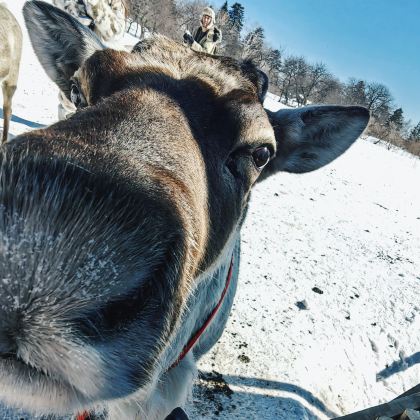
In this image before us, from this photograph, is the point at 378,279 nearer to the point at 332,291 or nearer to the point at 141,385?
the point at 332,291

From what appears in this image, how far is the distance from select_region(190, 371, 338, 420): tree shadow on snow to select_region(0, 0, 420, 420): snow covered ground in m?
0.01

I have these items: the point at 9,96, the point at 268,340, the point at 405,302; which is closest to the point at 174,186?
the point at 268,340

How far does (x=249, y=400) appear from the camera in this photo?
4.28 metres

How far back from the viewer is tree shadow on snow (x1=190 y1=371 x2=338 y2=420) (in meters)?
4.01

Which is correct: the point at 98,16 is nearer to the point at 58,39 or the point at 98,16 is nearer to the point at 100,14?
the point at 100,14

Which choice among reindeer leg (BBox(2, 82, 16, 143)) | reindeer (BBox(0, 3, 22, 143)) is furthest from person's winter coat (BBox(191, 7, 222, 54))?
reindeer leg (BBox(2, 82, 16, 143))

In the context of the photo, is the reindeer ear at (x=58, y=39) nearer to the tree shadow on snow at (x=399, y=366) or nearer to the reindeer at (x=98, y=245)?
the reindeer at (x=98, y=245)

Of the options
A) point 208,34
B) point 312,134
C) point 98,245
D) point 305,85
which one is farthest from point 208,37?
point 305,85

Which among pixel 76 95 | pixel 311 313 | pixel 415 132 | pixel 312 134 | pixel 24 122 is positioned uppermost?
pixel 415 132

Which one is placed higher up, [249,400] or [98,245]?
[98,245]

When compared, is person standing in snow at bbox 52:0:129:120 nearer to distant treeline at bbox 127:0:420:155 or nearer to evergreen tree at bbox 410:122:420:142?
distant treeline at bbox 127:0:420:155

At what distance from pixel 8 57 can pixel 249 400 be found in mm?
9015

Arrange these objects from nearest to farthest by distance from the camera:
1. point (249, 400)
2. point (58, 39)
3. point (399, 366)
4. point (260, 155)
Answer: point (260, 155) → point (58, 39) → point (249, 400) → point (399, 366)

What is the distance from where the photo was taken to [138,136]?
1592mm
